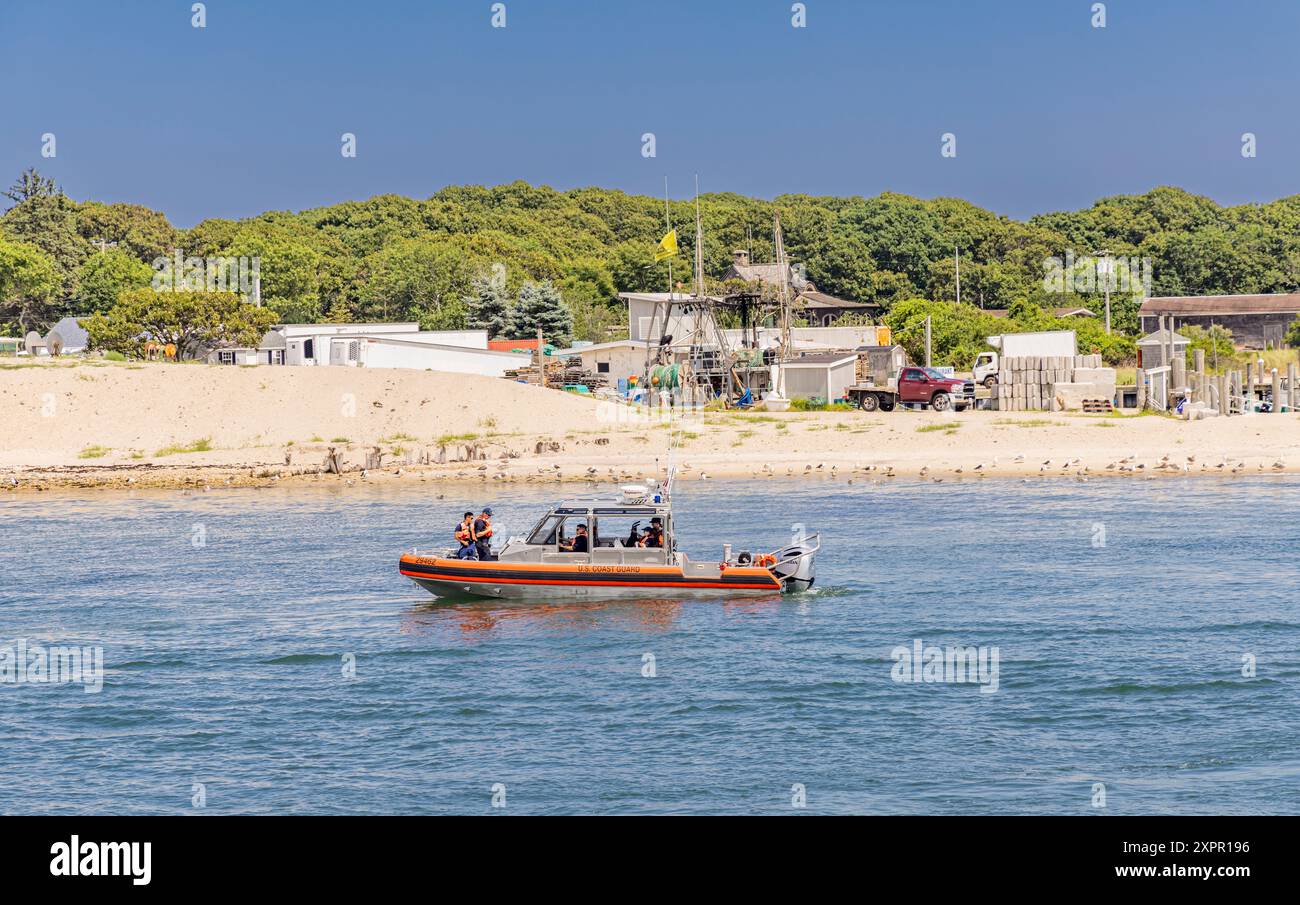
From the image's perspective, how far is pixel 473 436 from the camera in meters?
67.7

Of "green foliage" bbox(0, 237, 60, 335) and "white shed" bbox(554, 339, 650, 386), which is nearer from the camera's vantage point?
"white shed" bbox(554, 339, 650, 386)

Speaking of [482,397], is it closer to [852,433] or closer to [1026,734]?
[852,433]

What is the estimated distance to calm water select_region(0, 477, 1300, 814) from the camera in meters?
18.7

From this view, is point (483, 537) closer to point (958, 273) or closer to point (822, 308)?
point (822, 308)

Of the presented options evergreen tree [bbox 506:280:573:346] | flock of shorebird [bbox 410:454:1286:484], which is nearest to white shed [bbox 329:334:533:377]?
evergreen tree [bbox 506:280:573:346]

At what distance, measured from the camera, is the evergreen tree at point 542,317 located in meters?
101

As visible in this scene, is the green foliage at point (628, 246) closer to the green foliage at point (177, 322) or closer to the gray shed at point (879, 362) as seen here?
the gray shed at point (879, 362)

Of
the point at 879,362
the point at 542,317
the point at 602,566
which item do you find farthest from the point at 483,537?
the point at 542,317

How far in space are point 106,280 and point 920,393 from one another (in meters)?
74.9

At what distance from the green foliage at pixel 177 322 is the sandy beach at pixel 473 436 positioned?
13449mm

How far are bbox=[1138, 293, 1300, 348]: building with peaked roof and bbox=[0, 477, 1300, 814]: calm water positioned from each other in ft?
237

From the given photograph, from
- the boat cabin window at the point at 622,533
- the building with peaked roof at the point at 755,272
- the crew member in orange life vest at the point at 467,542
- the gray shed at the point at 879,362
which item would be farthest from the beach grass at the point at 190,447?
the building with peaked roof at the point at 755,272

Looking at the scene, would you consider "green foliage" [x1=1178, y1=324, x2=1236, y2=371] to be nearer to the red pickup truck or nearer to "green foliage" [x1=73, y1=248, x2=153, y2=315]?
the red pickup truck

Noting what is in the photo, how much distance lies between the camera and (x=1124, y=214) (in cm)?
15688
